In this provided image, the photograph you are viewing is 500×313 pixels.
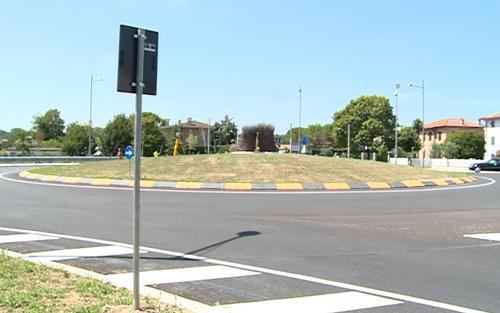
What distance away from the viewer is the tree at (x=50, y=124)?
138750 millimetres

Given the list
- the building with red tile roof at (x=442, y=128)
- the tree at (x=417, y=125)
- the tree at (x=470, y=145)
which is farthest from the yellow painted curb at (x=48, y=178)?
the tree at (x=417, y=125)

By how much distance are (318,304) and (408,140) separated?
106 meters

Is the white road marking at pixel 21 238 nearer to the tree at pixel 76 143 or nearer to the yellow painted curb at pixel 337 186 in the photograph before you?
the yellow painted curb at pixel 337 186

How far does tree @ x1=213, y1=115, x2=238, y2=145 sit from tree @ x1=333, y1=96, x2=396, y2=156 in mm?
34753

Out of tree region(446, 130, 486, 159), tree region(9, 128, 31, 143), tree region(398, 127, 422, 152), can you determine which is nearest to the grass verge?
tree region(446, 130, 486, 159)

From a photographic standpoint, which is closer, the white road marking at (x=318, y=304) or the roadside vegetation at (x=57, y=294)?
the roadside vegetation at (x=57, y=294)

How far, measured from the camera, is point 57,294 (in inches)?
214

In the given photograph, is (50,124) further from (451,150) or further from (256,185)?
(256,185)

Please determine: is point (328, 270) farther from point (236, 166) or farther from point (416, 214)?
point (236, 166)

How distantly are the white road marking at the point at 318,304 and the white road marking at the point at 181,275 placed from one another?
128 cm

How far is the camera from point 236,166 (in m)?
26.8

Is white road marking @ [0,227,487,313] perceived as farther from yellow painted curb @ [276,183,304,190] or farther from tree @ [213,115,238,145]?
tree @ [213,115,238,145]

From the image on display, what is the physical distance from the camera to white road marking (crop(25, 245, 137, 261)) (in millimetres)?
7840

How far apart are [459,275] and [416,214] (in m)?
6.95
